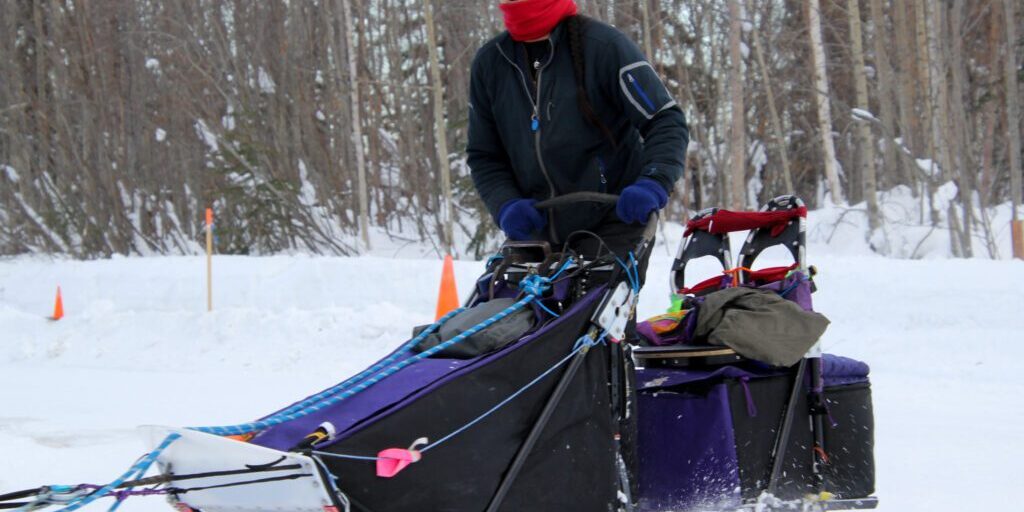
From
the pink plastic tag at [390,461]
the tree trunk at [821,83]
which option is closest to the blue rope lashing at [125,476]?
the pink plastic tag at [390,461]

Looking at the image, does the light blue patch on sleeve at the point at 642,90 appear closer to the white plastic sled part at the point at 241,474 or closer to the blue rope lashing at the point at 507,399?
the blue rope lashing at the point at 507,399

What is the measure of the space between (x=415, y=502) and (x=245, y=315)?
23.3 ft

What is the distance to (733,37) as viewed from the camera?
13.6m

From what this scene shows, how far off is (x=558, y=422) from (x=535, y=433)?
0.12m

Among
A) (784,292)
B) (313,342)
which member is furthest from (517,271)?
(313,342)

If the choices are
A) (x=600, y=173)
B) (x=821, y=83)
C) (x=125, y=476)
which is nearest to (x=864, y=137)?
(x=821, y=83)

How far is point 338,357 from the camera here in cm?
802

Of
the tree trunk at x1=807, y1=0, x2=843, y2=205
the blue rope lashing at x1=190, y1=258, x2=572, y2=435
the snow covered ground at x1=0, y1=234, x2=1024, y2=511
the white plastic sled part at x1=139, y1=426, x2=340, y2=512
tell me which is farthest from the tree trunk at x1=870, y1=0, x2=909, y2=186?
the white plastic sled part at x1=139, y1=426, x2=340, y2=512

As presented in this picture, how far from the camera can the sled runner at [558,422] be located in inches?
86.6

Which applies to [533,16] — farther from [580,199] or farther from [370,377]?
[370,377]

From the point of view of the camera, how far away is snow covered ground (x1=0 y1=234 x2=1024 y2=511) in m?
4.61

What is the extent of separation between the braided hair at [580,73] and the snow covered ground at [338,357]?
211 centimetres

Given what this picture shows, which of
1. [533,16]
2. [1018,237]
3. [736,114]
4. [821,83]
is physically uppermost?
[821,83]

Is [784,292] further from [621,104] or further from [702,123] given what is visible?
[702,123]
